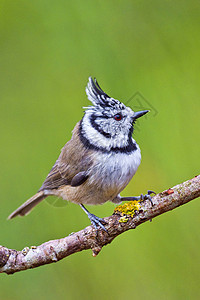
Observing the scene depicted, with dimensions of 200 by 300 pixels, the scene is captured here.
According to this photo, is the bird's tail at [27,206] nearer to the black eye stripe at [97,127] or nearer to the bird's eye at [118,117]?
the black eye stripe at [97,127]

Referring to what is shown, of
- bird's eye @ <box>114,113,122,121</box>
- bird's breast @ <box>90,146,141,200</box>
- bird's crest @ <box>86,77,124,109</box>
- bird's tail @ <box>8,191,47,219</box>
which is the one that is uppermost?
bird's crest @ <box>86,77,124,109</box>

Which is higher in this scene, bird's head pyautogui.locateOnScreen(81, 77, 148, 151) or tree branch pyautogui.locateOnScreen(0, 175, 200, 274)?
bird's head pyautogui.locateOnScreen(81, 77, 148, 151)

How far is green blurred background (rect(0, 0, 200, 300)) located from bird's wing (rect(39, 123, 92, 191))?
0.41 feet

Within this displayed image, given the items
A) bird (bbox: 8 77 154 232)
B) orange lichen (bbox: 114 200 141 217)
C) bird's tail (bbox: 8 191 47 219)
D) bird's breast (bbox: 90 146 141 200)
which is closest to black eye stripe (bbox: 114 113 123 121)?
bird (bbox: 8 77 154 232)

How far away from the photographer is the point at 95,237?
1.94 meters

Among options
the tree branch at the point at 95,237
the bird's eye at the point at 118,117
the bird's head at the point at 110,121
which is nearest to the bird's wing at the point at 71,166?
the bird's head at the point at 110,121

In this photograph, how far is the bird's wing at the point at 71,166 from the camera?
2391 mm

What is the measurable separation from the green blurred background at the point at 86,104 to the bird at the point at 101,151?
22 cm

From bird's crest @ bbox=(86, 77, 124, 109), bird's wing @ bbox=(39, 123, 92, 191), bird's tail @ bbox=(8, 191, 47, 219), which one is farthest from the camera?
bird's tail @ bbox=(8, 191, 47, 219)

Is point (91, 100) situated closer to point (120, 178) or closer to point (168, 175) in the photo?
point (120, 178)

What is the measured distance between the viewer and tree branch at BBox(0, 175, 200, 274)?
1783 millimetres

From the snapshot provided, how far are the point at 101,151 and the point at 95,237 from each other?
58 centimetres

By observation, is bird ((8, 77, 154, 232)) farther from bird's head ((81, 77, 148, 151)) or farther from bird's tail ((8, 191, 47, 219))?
bird's tail ((8, 191, 47, 219))

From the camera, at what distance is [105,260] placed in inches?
105
